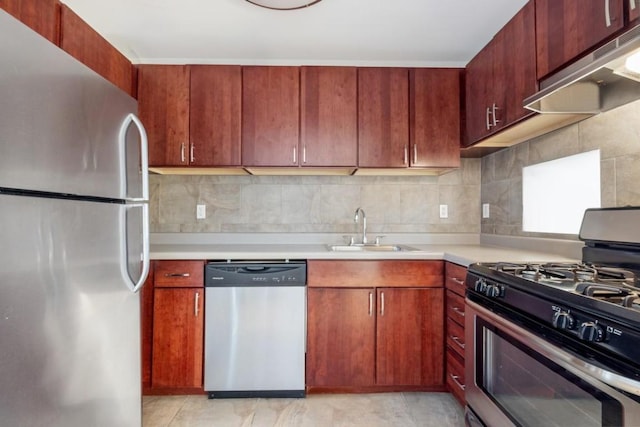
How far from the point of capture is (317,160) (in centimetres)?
231

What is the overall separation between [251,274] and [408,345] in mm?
1046

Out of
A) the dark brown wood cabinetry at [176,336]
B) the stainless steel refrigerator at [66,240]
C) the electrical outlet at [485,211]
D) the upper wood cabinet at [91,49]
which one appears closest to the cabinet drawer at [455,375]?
the electrical outlet at [485,211]

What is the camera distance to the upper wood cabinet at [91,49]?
1532 millimetres

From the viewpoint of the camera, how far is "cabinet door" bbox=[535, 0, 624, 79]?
47.3 inches

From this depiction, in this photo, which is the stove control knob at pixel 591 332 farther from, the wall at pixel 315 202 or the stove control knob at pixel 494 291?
the wall at pixel 315 202

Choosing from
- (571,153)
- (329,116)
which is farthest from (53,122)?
(571,153)

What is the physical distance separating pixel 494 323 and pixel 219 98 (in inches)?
80.0

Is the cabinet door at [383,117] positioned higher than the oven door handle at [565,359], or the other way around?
the cabinet door at [383,117]

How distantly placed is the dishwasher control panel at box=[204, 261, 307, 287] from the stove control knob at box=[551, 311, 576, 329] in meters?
1.35

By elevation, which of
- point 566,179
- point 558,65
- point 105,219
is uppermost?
point 558,65

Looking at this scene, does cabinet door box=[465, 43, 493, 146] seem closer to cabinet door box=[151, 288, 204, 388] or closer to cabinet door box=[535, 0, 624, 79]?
cabinet door box=[535, 0, 624, 79]

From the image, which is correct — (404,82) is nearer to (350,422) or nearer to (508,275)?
(508,275)

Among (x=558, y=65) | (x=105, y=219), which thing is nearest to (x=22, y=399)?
(x=105, y=219)

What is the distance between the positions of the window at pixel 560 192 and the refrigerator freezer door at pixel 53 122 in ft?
7.06
